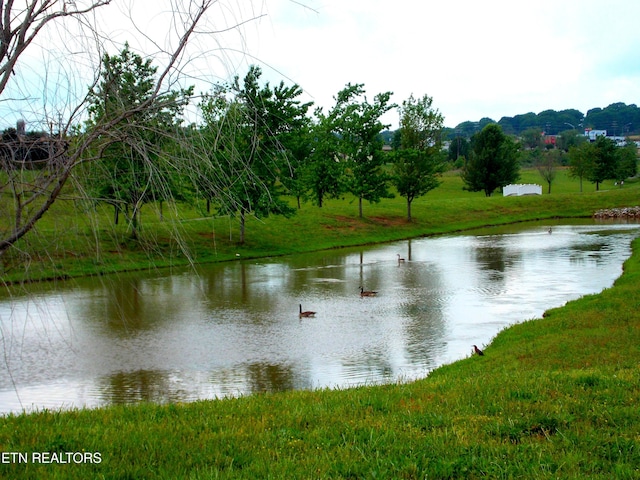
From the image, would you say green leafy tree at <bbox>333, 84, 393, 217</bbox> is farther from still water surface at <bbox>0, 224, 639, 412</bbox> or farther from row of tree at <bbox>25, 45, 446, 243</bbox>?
row of tree at <bbox>25, 45, 446, 243</bbox>

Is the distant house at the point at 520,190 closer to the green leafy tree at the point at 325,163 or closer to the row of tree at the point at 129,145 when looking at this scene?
the green leafy tree at the point at 325,163

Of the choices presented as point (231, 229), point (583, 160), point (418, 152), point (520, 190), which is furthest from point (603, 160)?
point (231, 229)

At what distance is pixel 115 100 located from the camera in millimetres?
5211

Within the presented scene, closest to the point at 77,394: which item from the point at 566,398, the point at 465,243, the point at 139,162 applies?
the point at 139,162

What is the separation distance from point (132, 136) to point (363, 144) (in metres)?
45.6

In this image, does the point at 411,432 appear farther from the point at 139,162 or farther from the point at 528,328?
the point at 528,328

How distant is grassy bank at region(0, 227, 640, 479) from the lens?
178 inches

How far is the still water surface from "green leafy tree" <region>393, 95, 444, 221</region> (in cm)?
2033

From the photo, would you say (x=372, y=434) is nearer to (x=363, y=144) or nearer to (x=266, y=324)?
(x=266, y=324)

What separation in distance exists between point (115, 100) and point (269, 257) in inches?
1185

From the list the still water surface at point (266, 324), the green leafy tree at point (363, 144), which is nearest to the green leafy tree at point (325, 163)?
the green leafy tree at point (363, 144)

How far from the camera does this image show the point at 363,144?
49.8 metres

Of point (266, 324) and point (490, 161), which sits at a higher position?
point (490, 161)

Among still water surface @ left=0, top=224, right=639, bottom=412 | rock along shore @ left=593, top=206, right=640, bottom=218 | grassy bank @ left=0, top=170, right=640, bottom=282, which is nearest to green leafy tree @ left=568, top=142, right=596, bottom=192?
grassy bank @ left=0, top=170, right=640, bottom=282
